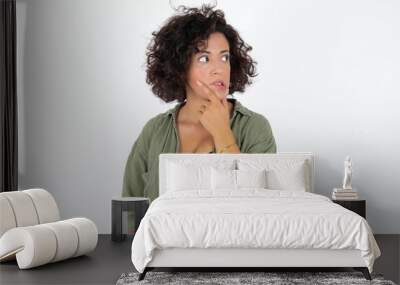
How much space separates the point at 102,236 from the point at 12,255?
6.22ft

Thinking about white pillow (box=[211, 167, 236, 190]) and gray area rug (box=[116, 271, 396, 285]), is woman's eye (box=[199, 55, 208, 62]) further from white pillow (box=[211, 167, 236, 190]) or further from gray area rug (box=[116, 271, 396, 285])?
gray area rug (box=[116, 271, 396, 285])

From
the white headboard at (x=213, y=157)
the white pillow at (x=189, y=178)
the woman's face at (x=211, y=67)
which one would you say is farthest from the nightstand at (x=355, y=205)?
the woman's face at (x=211, y=67)

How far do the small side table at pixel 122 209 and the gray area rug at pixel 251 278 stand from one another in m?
1.64

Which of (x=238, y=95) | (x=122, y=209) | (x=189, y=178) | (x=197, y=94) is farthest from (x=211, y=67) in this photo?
(x=122, y=209)

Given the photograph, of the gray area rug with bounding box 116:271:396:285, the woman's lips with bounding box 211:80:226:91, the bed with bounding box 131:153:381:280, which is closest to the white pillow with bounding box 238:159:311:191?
the woman's lips with bounding box 211:80:226:91

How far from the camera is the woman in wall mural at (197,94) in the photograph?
7.34 metres

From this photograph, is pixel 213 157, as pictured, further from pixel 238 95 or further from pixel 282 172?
pixel 238 95

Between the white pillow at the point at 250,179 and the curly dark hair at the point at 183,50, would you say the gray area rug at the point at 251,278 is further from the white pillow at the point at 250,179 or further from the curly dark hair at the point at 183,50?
the curly dark hair at the point at 183,50

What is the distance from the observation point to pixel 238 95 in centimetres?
757

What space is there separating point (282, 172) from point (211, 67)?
1330 mm

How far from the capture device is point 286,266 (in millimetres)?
5238

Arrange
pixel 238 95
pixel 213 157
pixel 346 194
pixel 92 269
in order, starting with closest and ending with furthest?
pixel 92 269 → pixel 213 157 → pixel 346 194 → pixel 238 95

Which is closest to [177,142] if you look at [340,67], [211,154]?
[211,154]

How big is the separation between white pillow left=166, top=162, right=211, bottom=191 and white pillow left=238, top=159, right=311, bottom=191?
14.7 inches
